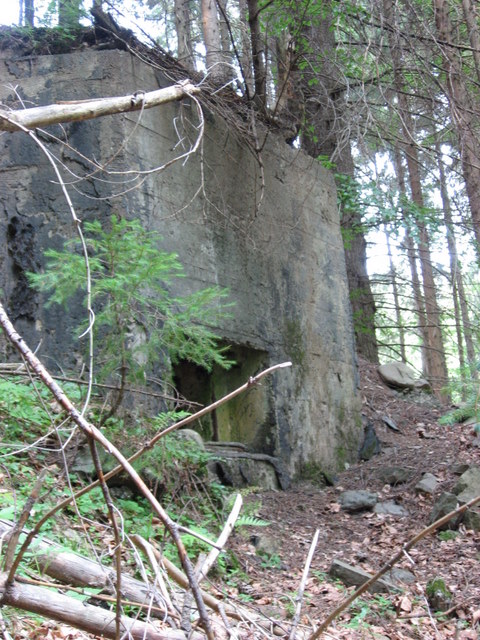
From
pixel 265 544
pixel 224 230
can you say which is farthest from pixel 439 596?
pixel 224 230

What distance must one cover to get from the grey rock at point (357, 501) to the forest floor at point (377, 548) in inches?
2.8

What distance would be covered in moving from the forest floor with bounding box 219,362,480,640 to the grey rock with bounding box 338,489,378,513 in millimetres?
72

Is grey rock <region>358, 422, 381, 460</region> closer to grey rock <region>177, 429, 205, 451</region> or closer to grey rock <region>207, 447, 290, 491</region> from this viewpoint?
grey rock <region>207, 447, 290, 491</region>

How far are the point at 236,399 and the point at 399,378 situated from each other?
452 centimetres

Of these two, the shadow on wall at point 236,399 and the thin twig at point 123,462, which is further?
the shadow on wall at point 236,399

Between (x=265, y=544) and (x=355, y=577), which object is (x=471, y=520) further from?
(x=265, y=544)

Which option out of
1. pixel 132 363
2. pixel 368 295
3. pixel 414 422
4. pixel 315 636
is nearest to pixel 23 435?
pixel 132 363

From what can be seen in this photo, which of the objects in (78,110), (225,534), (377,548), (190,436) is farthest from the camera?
(377,548)

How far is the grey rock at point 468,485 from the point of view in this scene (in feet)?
20.7

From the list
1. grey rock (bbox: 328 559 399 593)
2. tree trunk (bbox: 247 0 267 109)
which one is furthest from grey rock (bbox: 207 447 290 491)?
tree trunk (bbox: 247 0 267 109)

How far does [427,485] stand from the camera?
23.2 ft

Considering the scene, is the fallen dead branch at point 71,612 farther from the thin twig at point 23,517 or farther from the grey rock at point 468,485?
the grey rock at point 468,485

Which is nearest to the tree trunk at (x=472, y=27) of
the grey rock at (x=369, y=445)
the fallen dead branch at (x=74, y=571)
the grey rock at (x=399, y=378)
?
the grey rock at (x=369, y=445)

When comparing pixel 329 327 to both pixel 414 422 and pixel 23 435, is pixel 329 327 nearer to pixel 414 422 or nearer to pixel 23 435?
pixel 414 422
